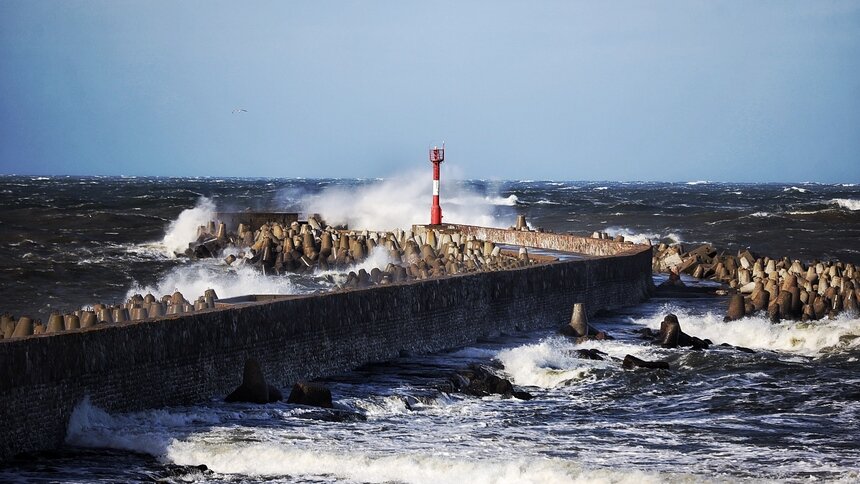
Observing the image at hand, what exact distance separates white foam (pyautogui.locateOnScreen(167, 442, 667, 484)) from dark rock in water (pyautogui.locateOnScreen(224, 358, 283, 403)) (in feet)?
5.81

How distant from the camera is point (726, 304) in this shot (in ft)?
74.4

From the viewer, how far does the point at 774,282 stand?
23.6 metres

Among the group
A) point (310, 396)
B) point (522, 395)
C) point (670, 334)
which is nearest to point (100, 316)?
point (310, 396)

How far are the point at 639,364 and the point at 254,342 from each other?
506 cm

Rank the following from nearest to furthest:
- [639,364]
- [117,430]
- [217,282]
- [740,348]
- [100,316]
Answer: [117,430], [100,316], [639,364], [740,348], [217,282]

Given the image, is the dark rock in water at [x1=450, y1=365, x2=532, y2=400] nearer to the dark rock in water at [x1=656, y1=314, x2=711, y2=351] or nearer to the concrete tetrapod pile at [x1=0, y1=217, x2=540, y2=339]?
the concrete tetrapod pile at [x1=0, y1=217, x2=540, y2=339]

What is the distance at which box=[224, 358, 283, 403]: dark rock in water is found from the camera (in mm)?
12059

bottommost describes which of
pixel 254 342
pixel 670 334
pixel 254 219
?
pixel 670 334

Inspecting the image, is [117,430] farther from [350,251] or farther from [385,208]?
[385,208]

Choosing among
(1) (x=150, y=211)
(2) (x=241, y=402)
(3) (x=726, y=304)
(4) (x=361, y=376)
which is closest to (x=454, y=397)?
(4) (x=361, y=376)

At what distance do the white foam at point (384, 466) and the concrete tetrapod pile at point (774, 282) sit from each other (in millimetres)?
10896

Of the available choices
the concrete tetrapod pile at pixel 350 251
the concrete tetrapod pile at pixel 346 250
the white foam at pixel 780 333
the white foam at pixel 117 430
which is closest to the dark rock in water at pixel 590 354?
the white foam at pixel 780 333

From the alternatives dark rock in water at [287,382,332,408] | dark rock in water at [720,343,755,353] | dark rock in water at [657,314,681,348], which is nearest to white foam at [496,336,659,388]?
dark rock in water at [657,314,681,348]

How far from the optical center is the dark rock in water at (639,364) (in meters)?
15.5
